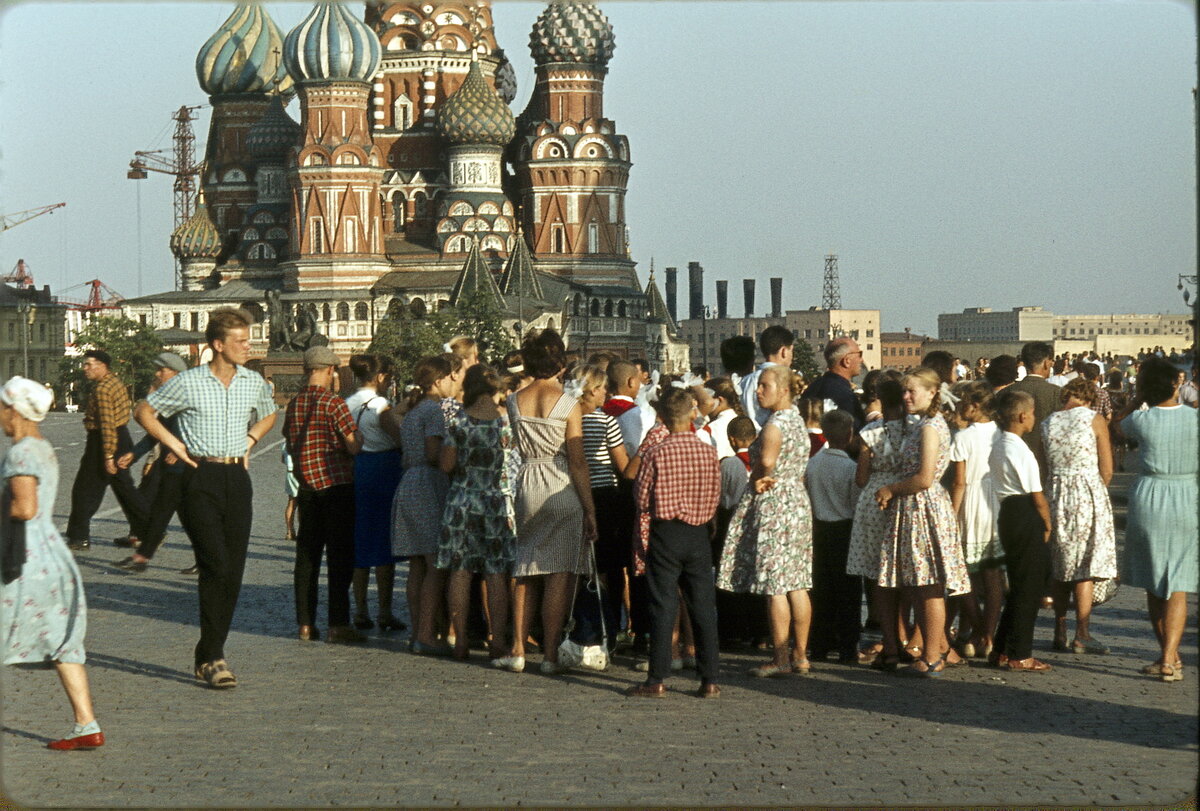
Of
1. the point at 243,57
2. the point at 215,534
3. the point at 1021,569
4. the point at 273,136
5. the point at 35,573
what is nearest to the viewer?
the point at 35,573

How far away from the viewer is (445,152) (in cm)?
8519

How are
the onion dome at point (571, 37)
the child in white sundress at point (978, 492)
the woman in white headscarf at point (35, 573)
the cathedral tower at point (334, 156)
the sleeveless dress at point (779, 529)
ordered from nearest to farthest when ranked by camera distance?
the woman in white headscarf at point (35, 573) → the sleeveless dress at point (779, 529) → the child in white sundress at point (978, 492) → the cathedral tower at point (334, 156) → the onion dome at point (571, 37)

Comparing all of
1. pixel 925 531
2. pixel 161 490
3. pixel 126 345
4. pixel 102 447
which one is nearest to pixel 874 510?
pixel 925 531

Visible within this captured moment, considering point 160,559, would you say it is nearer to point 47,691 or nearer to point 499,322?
point 47,691

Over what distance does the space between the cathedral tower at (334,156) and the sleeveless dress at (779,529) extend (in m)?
75.0

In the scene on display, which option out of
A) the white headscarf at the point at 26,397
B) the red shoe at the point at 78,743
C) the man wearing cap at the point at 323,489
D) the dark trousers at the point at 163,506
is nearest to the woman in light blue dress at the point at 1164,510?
the man wearing cap at the point at 323,489

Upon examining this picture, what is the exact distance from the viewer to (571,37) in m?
85.4

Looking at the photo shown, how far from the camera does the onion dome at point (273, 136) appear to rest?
88.7 metres

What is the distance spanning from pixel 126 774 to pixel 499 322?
6344cm

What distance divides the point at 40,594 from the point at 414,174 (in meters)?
80.3

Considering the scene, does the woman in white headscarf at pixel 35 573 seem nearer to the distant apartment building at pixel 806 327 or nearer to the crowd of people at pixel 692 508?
the crowd of people at pixel 692 508

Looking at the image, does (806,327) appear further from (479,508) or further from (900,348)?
(479,508)

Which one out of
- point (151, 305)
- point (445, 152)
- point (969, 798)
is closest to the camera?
point (969, 798)

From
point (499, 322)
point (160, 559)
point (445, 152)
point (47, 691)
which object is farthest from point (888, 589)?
point (445, 152)
